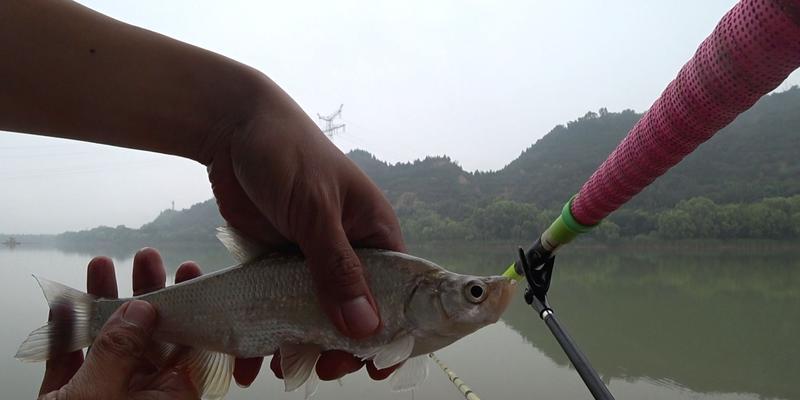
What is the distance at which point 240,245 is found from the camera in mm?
2652

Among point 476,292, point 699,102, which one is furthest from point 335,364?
point 699,102

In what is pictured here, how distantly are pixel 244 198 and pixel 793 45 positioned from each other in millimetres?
2442

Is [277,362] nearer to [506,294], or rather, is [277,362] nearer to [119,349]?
[119,349]

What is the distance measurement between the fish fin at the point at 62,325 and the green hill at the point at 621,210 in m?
27.2

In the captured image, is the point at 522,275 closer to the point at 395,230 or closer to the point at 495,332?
the point at 395,230

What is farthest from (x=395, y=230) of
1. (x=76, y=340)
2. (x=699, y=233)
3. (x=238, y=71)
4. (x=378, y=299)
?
(x=699, y=233)

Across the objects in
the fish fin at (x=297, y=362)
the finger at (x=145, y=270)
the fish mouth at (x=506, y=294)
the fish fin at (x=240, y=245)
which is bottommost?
the fish mouth at (x=506, y=294)

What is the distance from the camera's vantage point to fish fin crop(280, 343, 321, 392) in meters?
2.22

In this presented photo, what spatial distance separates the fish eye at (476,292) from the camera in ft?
6.88

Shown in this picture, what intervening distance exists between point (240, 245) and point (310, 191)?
82 centimetres

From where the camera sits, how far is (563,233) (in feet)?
7.86

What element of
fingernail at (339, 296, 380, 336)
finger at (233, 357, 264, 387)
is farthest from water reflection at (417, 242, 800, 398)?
fingernail at (339, 296, 380, 336)

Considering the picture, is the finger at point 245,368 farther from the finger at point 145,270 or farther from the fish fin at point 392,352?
the fish fin at point 392,352

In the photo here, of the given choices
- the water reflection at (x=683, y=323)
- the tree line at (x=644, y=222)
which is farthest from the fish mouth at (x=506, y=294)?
the tree line at (x=644, y=222)
